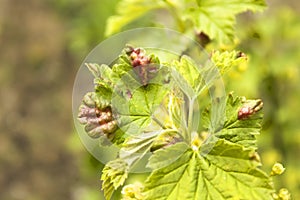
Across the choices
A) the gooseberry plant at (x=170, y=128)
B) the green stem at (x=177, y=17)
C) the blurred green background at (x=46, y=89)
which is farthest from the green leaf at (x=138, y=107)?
the blurred green background at (x=46, y=89)

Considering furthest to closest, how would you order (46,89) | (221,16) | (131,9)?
(46,89)
(131,9)
(221,16)

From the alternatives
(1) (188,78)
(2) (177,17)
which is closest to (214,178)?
(1) (188,78)

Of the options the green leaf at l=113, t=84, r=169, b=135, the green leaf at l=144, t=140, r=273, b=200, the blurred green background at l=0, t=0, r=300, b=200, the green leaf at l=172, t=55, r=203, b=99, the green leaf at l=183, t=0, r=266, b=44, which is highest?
the blurred green background at l=0, t=0, r=300, b=200

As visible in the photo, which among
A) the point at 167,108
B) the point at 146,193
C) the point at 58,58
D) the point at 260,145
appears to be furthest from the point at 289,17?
the point at 58,58

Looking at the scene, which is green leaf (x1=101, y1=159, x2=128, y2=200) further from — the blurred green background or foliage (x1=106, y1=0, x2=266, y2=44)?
the blurred green background

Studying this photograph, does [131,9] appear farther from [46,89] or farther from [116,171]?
[46,89]

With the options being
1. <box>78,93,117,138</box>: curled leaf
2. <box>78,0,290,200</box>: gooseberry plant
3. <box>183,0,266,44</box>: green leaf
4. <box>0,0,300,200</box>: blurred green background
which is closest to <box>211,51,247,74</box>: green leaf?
<box>78,0,290,200</box>: gooseberry plant

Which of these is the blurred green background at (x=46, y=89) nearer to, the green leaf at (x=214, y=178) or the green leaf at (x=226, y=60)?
the green leaf at (x=226, y=60)
